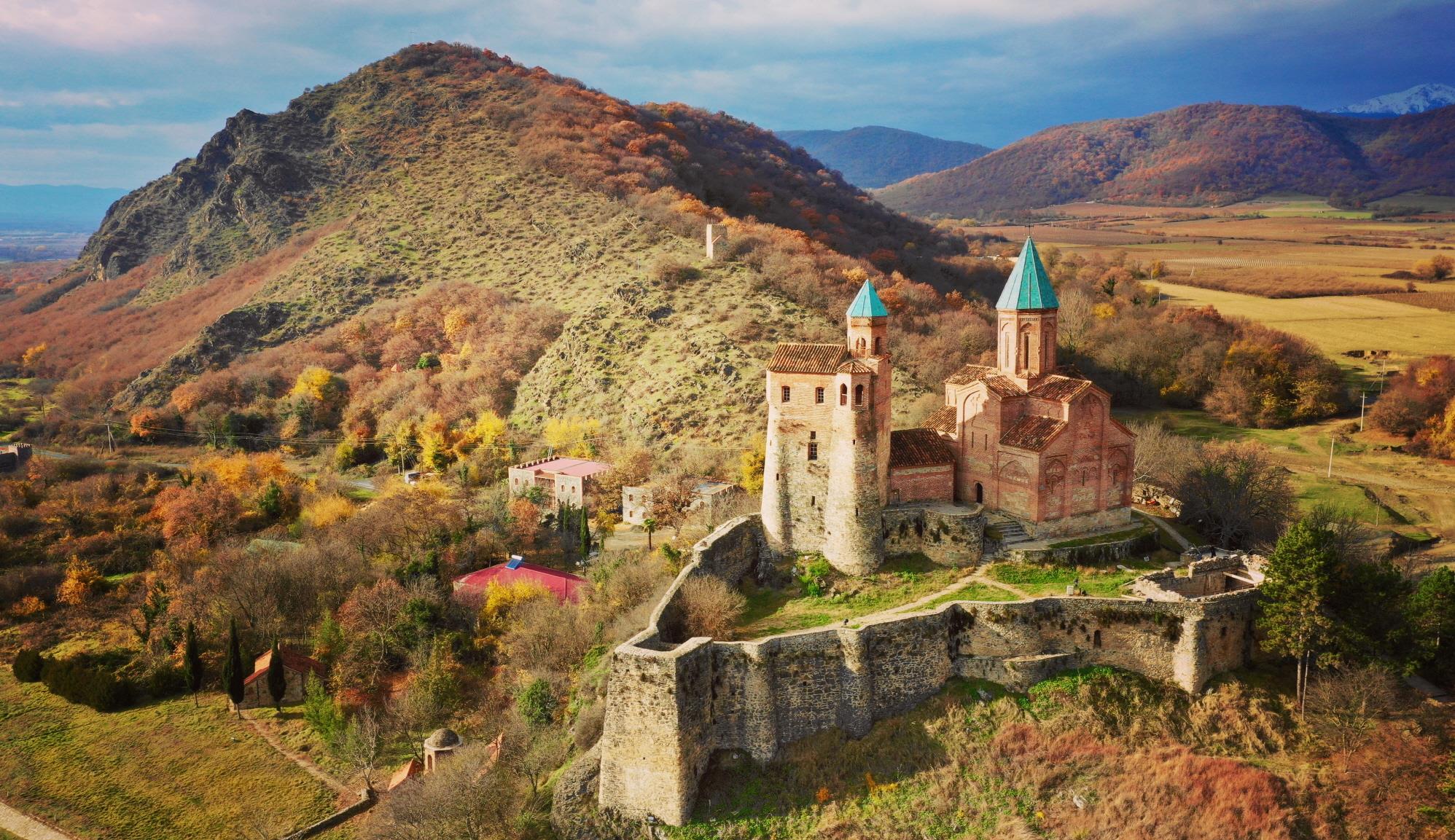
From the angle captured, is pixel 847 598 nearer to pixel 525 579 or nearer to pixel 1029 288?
pixel 1029 288

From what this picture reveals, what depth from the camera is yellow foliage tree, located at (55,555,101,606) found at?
126 ft

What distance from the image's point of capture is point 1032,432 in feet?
86.4

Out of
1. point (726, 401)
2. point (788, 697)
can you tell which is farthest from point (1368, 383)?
point (788, 697)

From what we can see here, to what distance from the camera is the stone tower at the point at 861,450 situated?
25578 mm

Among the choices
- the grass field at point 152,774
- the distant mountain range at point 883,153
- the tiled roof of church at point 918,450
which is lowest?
the grass field at point 152,774

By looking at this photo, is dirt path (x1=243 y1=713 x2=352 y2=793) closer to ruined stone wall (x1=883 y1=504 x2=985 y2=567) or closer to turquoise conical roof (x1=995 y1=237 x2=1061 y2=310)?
ruined stone wall (x1=883 y1=504 x2=985 y2=567)

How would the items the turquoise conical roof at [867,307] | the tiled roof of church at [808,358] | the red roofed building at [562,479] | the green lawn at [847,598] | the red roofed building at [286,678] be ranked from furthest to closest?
the red roofed building at [562,479]
the red roofed building at [286,678]
the tiled roof of church at [808,358]
the turquoise conical roof at [867,307]
the green lawn at [847,598]

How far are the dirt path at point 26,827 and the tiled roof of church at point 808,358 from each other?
75.6 feet

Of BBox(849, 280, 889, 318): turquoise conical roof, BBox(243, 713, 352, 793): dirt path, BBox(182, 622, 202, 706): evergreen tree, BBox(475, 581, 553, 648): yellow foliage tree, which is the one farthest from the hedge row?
BBox(849, 280, 889, 318): turquoise conical roof

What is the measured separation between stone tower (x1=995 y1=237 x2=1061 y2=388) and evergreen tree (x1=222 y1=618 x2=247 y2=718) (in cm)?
2612

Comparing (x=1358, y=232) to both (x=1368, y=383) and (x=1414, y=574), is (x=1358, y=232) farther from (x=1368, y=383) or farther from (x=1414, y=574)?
(x=1414, y=574)

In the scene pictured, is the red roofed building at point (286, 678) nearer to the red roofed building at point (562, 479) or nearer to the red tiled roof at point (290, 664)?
the red tiled roof at point (290, 664)

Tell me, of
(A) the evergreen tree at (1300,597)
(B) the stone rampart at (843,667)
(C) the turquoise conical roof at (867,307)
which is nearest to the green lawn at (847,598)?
(B) the stone rampart at (843,667)

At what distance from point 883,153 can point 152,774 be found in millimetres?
177157
